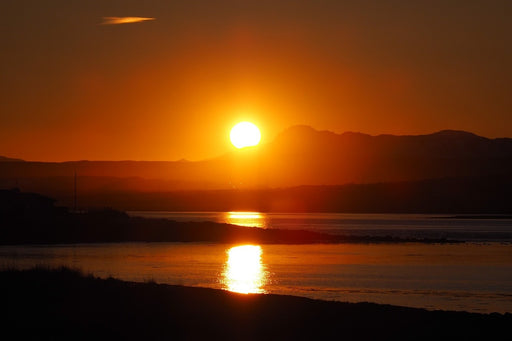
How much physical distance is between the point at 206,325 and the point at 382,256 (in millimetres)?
43090

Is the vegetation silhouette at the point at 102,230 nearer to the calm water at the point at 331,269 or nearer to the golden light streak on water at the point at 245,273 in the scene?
the calm water at the point at 331,269

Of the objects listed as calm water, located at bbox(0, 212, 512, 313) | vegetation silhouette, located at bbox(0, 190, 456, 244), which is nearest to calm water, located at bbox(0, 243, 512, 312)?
calm water, located at bbox(0, 212, 512, 313)

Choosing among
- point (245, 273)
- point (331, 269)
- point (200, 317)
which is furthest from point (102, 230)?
point (200, 317)

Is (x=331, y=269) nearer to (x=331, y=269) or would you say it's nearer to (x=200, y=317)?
(x=331, y=269)

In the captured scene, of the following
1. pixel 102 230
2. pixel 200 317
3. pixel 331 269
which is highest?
pixel 102 230

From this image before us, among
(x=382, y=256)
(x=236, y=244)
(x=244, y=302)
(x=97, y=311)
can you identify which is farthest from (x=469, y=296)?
(x=236, y=244)

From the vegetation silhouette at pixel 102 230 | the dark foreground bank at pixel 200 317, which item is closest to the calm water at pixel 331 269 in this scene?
the dark foreground bank at pixel 200 317

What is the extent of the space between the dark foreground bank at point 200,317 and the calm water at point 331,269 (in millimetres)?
7652

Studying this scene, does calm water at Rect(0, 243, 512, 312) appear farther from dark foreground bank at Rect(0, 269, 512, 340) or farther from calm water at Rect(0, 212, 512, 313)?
dark foreground bank at Rect(0, 269, 512, 340)

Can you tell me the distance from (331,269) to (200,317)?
91.5 ft

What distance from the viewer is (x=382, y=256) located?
63.1 meters

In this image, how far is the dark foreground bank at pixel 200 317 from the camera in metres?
20.4

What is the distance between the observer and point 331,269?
1955 inches

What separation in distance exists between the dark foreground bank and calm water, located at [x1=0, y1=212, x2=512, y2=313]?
765 cm
